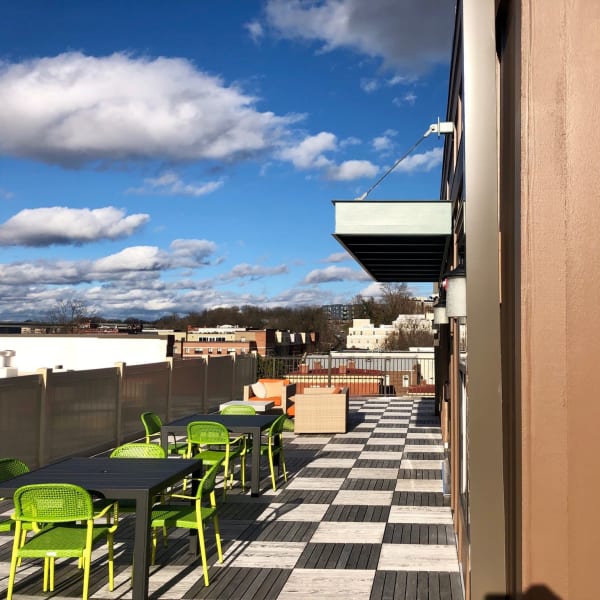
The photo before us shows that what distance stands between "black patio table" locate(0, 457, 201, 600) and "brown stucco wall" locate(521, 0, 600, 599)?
308 cm

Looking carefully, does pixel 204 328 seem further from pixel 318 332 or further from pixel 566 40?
pixel 566 40

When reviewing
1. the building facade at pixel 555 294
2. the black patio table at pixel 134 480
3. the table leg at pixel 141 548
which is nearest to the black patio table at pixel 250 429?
the black patio table at pixel 134 480

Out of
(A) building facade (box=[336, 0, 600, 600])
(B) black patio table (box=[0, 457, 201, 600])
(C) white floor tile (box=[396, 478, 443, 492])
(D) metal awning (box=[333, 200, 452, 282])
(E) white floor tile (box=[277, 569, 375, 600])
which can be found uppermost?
(D) metal awning (box=[333, 200, 452, 282])

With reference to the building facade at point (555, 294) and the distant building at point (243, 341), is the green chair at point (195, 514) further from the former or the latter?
the distant building at point (243, 341)

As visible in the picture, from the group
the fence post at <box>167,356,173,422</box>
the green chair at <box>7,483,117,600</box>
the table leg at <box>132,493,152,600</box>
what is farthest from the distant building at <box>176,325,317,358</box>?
the green chair at <box>7,483,117,600</box>

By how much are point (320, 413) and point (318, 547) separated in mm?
7734

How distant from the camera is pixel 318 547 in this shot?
644 cm

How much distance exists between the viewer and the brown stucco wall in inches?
86.4

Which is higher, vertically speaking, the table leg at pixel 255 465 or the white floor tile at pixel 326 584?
the table leg at pixel 255 465

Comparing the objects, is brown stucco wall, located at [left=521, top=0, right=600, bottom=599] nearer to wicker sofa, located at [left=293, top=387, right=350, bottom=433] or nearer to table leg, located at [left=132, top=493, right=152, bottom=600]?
table leg, located at [left=132, top=493, right=152, bottom=600]

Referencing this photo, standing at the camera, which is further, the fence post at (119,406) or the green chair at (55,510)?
the fence post at (119,406)

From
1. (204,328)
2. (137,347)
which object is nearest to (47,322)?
(204,328)

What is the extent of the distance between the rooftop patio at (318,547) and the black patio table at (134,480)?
690mm

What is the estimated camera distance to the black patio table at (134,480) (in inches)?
185
